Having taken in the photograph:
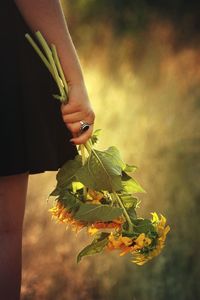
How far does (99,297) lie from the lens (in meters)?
2.22

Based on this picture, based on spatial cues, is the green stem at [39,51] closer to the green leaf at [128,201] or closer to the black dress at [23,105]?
the black dress at [23,105]

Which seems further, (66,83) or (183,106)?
(183,106)

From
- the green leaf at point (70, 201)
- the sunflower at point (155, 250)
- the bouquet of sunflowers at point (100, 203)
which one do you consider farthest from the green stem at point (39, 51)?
the sunflower at point (155, 250)

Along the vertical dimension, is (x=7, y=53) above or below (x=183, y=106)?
above

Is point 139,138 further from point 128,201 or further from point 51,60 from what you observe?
point 51,60

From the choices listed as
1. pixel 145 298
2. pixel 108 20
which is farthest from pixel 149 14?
pixel 145 298

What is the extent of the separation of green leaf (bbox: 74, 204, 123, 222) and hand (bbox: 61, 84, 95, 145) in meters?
0.11

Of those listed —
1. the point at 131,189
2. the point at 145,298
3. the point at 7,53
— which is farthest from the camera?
the point at 145,298

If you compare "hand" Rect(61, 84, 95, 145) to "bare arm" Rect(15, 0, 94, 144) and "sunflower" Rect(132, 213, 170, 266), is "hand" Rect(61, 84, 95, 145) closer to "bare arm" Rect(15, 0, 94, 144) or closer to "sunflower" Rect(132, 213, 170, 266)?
→ "bare arm" Rect(15, 0, 94, 144)

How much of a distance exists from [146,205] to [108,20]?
568 millimetres

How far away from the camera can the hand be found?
50.3 inches

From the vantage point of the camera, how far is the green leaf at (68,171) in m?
1.33

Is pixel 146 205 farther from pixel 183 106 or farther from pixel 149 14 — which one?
pixel 149 14

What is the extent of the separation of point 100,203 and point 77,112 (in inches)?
6.8
